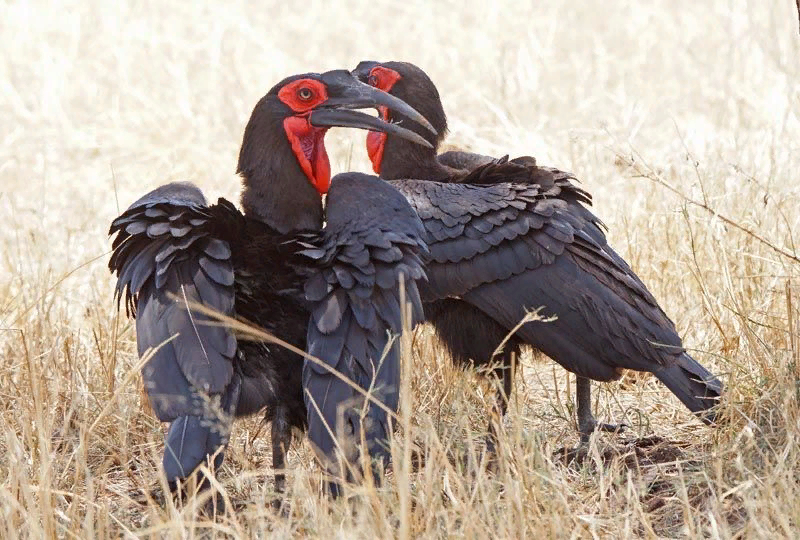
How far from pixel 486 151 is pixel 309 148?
2.96 metres

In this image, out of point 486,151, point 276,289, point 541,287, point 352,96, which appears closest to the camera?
point 276,289

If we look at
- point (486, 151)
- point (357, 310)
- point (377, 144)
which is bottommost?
point (357, 310)

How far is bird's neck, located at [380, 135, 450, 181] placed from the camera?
5.00m

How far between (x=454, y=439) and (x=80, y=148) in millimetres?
4728

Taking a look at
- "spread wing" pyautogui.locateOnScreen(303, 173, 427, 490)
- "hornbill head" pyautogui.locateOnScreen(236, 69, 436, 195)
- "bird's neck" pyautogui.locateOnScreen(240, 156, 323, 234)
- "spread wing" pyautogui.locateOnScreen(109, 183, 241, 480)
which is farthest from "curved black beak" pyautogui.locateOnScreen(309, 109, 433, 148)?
"spread wing" pyautogui.locateOnScreen(109, 183, 241, 480)

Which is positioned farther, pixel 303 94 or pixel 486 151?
pixel 486 151

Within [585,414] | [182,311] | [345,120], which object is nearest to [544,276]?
[585,414]

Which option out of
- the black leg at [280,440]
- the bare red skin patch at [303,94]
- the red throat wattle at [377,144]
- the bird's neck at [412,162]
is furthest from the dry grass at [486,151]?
the bare red skin patch at [303,94]

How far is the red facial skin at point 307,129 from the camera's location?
13.4 ft

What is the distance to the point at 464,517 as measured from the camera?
9.64ft

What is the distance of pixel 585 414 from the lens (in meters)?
4.43

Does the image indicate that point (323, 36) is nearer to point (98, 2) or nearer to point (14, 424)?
point (98, 2)

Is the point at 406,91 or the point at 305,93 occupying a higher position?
the point at 406,91

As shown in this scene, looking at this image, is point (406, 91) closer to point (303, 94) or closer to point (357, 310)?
point (303, 94)
